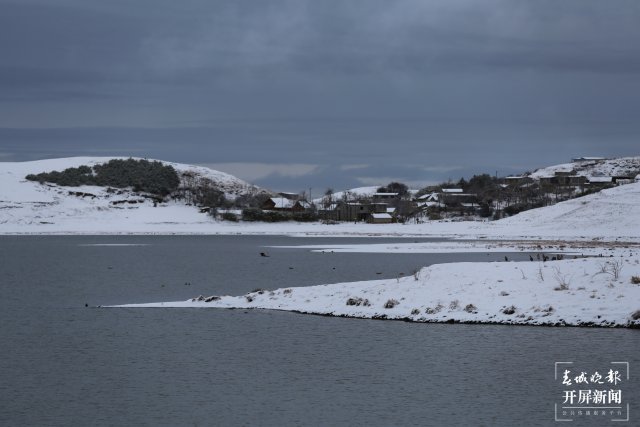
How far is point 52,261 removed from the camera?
67000 millimetres

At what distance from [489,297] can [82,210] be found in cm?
13640

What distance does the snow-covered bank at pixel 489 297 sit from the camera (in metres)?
27.2

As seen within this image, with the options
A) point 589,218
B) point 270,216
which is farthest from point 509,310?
point 270,216

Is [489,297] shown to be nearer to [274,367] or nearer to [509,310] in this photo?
[509,310]

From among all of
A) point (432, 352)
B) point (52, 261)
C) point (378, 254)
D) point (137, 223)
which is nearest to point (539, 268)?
point (432, 352)

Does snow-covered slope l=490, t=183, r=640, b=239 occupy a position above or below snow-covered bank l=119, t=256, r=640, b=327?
above

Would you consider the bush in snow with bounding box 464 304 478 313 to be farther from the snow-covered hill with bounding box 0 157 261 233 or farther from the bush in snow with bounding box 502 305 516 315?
the snow-covered hill with bounding box 0 157 261 233

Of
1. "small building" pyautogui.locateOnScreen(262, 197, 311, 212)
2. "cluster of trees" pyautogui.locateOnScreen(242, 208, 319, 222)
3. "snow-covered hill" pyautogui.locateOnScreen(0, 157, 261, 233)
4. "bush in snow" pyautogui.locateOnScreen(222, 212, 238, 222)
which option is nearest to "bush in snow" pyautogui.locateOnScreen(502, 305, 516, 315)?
"snow-covered hill" pyautogui.locateOnScreen(0, 157, 261, 233)

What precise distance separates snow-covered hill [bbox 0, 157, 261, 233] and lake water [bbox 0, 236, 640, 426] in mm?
104194

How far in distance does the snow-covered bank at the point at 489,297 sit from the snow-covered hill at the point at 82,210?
100840 millimetres

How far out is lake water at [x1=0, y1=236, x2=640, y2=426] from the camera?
17727 millimetres

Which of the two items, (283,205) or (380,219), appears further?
(283,205)

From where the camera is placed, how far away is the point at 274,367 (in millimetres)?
22344

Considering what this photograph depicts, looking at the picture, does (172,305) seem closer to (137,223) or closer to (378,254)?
(378,254)
